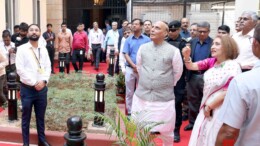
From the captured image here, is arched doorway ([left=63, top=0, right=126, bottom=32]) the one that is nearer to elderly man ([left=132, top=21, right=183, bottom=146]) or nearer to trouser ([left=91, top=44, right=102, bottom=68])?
trouser ([left=91, top=44, right=102, bottom=68])

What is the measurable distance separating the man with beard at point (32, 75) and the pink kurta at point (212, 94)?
2251mm

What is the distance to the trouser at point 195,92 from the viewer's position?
17.4 ft

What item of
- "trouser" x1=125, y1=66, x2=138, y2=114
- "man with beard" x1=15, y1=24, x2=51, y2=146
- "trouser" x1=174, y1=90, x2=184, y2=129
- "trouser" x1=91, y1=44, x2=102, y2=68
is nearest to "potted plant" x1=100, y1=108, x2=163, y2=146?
"man with beard" x1=15, y1=24, x2=51, y2=146

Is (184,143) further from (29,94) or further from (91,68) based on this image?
(91,68)

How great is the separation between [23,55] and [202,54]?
2.73 meters

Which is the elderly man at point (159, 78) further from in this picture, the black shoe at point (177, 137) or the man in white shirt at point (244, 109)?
the man in white shirt at point (244, 109)

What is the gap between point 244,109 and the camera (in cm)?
197

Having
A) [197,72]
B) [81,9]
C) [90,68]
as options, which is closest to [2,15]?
[90,68]

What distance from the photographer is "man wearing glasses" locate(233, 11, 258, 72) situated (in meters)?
4.60

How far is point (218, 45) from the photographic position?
3357 mm

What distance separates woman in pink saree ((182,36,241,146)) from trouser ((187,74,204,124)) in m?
1.94

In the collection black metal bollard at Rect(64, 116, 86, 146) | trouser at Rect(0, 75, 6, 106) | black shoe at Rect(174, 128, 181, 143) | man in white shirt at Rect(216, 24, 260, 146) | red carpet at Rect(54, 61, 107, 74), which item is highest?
man in white shirt at Rect(216, 24, 260, 146)

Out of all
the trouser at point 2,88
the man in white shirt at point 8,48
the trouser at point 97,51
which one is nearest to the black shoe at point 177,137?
the trouser at point 2,88

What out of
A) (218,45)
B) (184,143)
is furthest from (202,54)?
(218,45)
